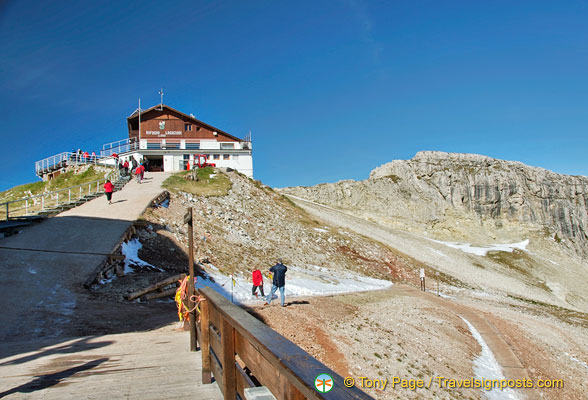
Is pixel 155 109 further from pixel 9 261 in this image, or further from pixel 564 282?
pixel 564 282

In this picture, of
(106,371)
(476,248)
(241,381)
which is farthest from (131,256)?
(476,248)

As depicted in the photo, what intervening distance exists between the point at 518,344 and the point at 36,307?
65.6 feet

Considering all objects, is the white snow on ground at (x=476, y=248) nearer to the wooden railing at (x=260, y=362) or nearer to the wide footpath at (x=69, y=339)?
the wide footpath at (x=69, y=339)

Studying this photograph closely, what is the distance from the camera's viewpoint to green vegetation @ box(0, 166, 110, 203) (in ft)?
144

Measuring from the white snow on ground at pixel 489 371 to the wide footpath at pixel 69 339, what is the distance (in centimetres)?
1037

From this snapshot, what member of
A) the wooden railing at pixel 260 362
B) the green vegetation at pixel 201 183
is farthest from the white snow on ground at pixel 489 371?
the green vegetation at pixel 201 183

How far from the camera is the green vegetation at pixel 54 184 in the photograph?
144 feet

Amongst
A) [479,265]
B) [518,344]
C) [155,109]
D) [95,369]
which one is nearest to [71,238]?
[95,369]

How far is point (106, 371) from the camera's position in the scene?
6.28 metres

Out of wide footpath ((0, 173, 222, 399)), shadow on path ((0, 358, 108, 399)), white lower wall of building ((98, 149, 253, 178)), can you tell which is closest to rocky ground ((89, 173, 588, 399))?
wide footpath ((0, 173, 222, 399))

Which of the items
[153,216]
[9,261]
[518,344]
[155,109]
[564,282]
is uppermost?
[155,109]

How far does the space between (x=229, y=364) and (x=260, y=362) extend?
3.61 feet

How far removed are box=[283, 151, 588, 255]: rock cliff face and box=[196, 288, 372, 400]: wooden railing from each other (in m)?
69.9

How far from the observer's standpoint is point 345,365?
11562 millimetres
